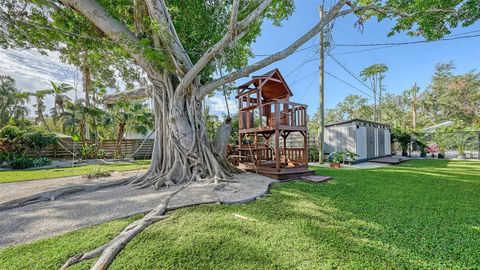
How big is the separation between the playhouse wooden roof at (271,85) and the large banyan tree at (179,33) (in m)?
1.01

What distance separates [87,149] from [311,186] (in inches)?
544

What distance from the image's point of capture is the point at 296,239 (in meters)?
2.34

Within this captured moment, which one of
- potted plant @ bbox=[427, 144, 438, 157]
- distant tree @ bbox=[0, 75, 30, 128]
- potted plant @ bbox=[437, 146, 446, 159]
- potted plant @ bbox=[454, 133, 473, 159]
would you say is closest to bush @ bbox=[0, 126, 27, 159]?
distant tree @ bbox=[0, 75, 30, 128]

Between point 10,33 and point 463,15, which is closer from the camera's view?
point 463,15

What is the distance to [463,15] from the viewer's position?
5.00 m

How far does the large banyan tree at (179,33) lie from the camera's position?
508 centimetres

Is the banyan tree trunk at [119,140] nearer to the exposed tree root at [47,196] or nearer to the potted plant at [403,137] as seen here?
the exposed tree root at [47,196]

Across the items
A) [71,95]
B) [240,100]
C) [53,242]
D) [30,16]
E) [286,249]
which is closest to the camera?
[286,249]

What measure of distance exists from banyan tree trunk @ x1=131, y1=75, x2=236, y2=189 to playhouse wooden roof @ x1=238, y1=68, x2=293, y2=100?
89.1 inches

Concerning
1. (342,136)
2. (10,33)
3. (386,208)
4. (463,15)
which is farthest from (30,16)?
(342,136)

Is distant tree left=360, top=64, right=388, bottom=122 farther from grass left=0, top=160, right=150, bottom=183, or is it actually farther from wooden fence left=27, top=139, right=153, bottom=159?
grass left=0, top=160, right=150, bottom=183

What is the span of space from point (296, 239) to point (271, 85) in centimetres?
641

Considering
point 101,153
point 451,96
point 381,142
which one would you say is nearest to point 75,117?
point 101,153

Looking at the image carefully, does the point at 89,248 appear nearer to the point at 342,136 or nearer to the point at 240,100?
the point at 240,100
